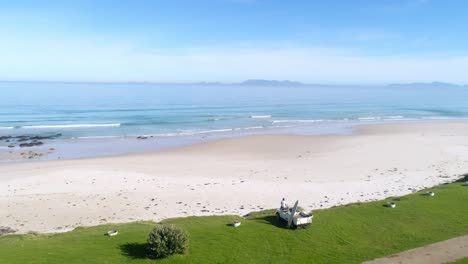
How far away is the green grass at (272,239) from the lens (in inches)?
545

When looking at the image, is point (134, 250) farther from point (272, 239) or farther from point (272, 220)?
point (272, 220)

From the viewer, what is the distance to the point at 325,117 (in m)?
82.3

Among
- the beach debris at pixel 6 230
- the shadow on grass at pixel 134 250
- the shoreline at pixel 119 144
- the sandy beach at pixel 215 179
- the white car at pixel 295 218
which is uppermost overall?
the white car at pixel 295 218

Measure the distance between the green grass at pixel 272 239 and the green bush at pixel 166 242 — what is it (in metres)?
0.28

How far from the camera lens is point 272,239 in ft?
51.2

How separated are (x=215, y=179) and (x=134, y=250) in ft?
55.8

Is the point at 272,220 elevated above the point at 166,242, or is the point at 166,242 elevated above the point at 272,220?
the point at 166,242

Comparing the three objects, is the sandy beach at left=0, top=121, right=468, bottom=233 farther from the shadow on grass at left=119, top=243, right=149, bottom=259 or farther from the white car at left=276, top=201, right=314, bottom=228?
the shadow on grass at left=119, top=243, right=149, bottom=259

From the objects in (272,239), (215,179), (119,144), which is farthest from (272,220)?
(119,144)

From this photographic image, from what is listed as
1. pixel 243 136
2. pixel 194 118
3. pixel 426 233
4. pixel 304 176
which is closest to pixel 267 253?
pixel 426 233

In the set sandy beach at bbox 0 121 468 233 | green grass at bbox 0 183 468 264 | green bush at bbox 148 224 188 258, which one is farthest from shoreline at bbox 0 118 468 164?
green bush at bbox 148 224 188 258

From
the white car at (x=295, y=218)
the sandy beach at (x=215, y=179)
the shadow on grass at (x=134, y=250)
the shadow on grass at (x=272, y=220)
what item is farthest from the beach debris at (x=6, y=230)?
the white car at (x=295, y=218)

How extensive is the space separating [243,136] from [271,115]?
99.5 ft

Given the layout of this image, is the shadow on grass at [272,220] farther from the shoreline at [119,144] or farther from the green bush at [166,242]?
the shoreline at [119,144]
